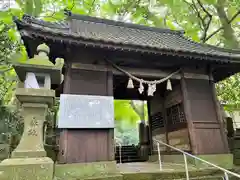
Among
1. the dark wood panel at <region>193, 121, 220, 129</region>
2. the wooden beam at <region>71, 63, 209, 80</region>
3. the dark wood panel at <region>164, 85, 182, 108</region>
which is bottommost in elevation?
the dark wood panel at <region>193, 121, 220, 129</region>

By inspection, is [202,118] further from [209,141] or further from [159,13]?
[159,13]

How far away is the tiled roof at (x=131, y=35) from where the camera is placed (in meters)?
5.42

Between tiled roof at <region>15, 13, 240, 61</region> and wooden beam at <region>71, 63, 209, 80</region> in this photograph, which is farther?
wooden beam at <region>71, 63, 209, 80</region>

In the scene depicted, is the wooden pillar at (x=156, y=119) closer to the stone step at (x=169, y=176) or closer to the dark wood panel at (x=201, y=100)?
the dark wood panel at (x=201, y=100)

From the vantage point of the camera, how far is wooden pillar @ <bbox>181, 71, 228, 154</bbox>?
598 centimetres

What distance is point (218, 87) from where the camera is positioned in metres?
12.8

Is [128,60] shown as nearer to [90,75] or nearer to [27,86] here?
[90,75]

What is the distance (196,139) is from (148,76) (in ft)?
8.54

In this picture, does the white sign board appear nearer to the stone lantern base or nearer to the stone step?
the stone lantern base

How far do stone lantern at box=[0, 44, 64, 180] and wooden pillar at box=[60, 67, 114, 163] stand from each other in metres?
1.20

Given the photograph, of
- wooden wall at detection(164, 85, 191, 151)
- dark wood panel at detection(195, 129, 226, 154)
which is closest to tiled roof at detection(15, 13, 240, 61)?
wooden wall at detection(164, 85, 191, 151)

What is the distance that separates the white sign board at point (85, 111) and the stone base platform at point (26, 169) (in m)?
1.59

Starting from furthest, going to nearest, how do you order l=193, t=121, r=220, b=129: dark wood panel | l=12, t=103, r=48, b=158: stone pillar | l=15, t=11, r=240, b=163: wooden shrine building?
l=193, t=121, r=220, b=129: dark wood panel < l=15, t=11, r=240, b=163: wooden shrine building < l=12, t=103, r=48, b=158: stone pillar

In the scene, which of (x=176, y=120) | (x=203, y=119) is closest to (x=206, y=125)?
(x=203, y=119)
